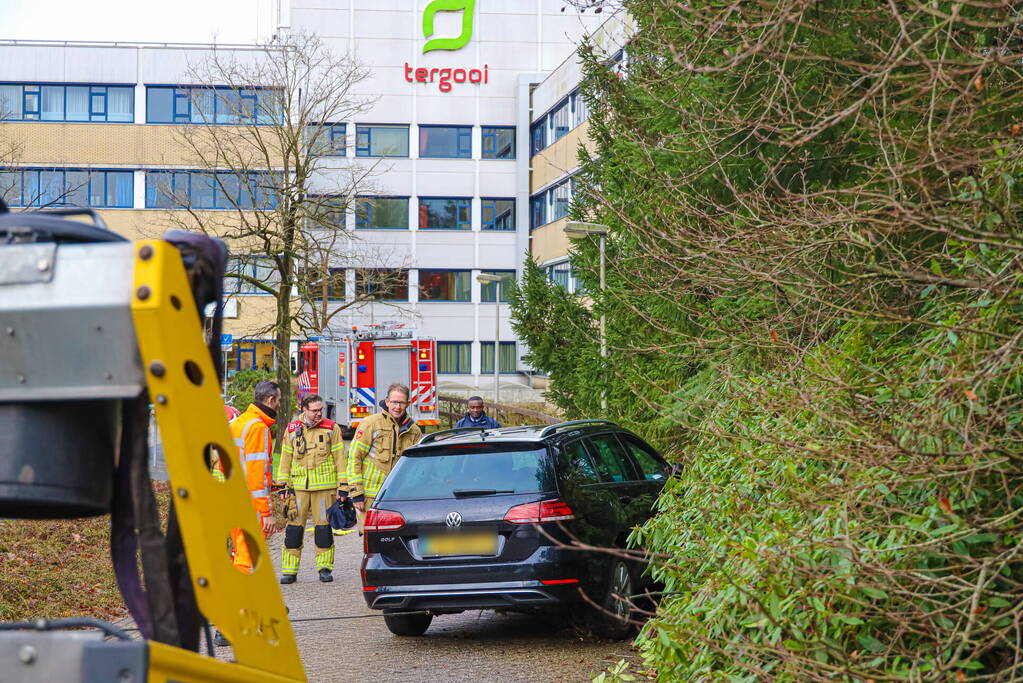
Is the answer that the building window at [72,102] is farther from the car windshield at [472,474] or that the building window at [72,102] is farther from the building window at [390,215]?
the car windshield at [472,474]

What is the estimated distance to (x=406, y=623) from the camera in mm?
9398

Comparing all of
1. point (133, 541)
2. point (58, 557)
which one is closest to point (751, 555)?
point (133, 541)

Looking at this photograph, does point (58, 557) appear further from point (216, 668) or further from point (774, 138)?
point (216, 668)

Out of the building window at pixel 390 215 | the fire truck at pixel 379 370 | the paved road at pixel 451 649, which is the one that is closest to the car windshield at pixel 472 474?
the paved road at pixel 451 649

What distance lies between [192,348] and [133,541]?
0.51 m

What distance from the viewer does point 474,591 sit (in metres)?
8.40

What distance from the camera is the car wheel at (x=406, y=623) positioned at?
9.36m

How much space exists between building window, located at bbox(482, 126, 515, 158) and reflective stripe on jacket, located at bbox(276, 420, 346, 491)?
4495 centimetres

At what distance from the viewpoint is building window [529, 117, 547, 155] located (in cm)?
5362

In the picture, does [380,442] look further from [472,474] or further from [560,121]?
[560,121]

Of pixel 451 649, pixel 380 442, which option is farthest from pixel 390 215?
pixel 451 649

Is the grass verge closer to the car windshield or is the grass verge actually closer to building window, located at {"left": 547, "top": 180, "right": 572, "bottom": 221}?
the car windshield

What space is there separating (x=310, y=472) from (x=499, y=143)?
45280 millimetres

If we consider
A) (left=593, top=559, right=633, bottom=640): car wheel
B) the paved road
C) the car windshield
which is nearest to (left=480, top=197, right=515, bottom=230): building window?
the paved road
